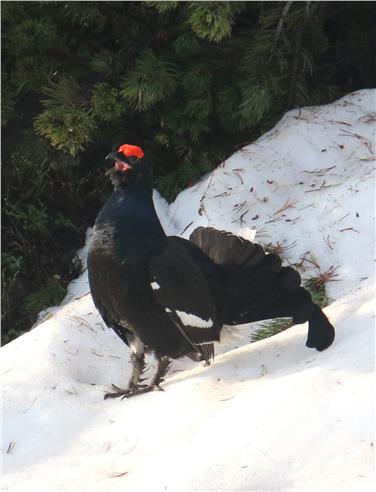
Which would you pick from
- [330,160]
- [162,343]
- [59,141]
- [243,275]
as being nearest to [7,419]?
[162,343]

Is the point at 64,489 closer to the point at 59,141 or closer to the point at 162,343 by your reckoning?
the point at 162,343

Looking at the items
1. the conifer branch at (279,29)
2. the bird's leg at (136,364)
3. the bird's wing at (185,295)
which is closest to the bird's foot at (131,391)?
the bird's leg at (136,364)

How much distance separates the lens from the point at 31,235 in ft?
18.8

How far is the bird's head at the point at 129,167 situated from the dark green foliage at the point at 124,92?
0.96m

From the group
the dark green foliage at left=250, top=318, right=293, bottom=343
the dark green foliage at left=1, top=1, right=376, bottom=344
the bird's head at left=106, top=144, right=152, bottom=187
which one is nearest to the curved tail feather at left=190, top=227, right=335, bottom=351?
the dark green foliage at left=250, top=318, right=293, bottom=343

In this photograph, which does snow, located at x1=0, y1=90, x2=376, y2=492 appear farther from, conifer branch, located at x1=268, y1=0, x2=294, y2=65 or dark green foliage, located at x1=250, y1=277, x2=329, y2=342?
conifer branch, located at x1=268, y1=0, x2=294, y2=65

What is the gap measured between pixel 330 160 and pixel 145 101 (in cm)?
116

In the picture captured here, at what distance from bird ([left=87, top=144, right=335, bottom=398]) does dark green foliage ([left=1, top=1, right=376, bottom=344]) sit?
43.1 inches

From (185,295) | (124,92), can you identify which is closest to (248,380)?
(185,295)

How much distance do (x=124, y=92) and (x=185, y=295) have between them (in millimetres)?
1535

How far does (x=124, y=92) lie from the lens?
187 inches

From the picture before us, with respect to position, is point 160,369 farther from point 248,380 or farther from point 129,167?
point 129,167

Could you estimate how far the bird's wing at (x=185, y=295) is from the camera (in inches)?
144

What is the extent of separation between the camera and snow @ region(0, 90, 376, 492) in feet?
9.47
